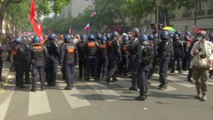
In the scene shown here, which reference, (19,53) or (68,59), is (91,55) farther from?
(19,53)

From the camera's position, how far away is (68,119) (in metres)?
8.14

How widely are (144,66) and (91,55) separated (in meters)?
4.39

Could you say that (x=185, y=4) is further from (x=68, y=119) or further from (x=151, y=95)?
(x=68, y=119)

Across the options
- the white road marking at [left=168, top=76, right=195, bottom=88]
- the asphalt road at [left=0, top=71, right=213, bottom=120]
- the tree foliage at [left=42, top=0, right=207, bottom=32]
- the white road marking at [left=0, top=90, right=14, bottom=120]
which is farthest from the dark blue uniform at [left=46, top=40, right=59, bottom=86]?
the tree foliage at [left=42, top=0, right=207, bottom=32]

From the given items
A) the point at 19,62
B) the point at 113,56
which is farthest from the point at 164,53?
the point at 19,62

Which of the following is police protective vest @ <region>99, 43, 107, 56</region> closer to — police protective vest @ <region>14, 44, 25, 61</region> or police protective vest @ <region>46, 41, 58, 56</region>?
police protective vest @ <region>46, 41, 58, 56</region>

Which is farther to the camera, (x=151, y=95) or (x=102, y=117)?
(x=151, y=95)

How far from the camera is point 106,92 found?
11719mm

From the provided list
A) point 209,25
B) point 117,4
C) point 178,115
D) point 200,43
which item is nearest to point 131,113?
point 178,115

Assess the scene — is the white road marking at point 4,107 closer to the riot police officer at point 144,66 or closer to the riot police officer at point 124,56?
the riot police officer at point 144,66

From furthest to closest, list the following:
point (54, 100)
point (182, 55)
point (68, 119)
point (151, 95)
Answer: point (182, 55)
point (151, 95)
point (54, 100)
point (68, 119)

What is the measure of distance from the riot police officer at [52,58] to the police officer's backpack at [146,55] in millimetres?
3748

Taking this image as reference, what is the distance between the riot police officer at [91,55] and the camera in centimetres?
1448

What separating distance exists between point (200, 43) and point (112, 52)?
13.5 ft
